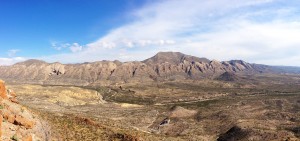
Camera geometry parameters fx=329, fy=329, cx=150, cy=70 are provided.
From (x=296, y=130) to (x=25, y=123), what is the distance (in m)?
53.3

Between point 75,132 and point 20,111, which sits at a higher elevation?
point 20,111

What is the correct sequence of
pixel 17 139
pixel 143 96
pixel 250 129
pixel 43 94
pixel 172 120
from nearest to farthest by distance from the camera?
pixel 17 139
pixel 250 129
pixel 172 120
pixel 43 94
pixel 143 96

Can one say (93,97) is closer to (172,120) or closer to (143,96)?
(143,96)

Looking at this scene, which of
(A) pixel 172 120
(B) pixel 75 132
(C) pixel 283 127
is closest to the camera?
(B) pixel 75 132

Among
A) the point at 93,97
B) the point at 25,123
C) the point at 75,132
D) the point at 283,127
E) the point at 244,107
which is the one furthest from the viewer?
the point at 93,97

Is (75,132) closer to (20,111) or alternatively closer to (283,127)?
(20,111)

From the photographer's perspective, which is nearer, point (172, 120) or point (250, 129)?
point (250, 129)

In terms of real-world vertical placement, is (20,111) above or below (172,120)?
above

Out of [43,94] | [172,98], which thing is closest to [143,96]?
[172,98]

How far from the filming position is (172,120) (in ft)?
295

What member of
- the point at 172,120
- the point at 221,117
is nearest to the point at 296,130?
the point at 221,117

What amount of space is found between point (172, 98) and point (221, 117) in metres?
82.0

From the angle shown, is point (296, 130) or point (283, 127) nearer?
point (296, 130)

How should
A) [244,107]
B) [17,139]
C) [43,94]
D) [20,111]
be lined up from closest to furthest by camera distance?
[17,139] → [20,111] → [244,107] → [43,94]
